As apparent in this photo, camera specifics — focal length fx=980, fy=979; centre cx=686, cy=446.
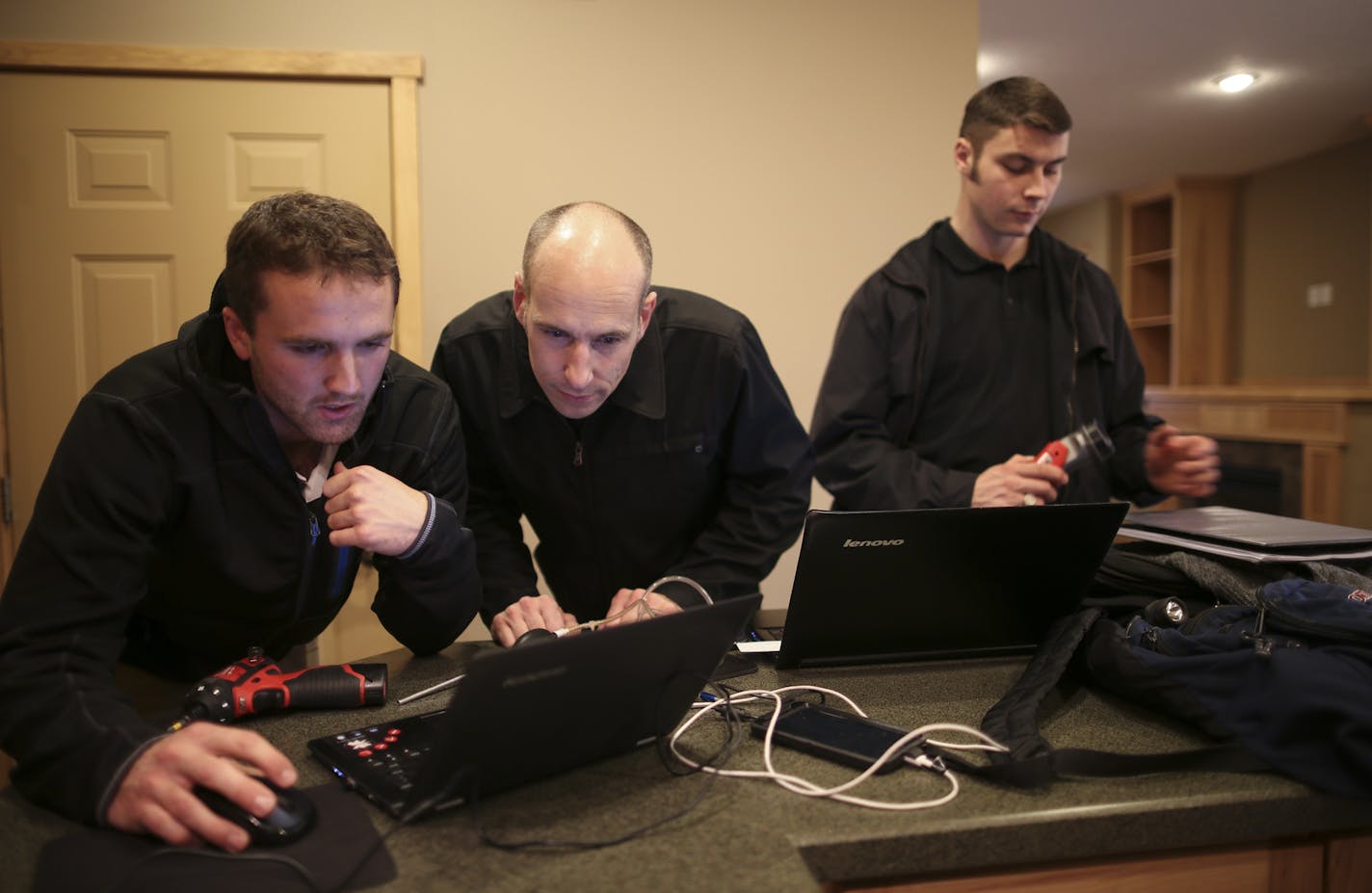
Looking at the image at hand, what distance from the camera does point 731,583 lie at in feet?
5.95

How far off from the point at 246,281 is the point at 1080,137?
6397 mm

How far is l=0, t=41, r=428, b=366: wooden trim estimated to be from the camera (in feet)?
9.10

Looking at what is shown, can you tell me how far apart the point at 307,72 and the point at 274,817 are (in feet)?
8.50

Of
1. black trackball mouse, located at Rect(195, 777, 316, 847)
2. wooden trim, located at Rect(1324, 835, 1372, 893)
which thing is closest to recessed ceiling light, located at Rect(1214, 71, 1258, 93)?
wooden trim, located at Rect(1324, 835, 1372, 893)

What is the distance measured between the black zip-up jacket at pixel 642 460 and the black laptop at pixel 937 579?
41 centimetres

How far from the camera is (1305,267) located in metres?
7.18

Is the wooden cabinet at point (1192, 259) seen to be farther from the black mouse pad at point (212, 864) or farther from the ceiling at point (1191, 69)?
the black mouse pad at point (212, 864)

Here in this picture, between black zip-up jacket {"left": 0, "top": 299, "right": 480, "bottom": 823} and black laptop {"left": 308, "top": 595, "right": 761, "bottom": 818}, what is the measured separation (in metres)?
0.25

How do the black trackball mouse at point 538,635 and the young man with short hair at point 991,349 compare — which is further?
the young man with short hair at point 991,349

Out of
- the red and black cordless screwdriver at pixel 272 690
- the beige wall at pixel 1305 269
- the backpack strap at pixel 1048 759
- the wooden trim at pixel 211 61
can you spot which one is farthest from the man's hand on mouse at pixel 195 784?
the beige wall at pixel 1305 269

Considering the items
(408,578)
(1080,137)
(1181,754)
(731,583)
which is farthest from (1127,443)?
(1080,137)

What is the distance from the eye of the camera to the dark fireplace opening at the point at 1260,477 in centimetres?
591

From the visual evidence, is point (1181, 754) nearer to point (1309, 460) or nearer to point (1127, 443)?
point (1127, 443)

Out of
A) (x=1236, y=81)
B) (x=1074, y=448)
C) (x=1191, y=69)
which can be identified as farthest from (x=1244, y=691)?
(x=1236, y=81)
